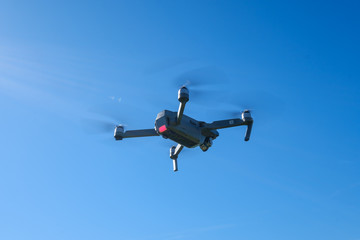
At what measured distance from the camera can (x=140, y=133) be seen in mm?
31641

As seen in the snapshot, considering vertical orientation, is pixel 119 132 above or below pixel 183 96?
above

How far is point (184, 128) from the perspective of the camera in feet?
94.6

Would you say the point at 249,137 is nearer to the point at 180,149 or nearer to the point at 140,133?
the point at 180,149

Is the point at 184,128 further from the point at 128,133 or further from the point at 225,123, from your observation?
the point at 128,133

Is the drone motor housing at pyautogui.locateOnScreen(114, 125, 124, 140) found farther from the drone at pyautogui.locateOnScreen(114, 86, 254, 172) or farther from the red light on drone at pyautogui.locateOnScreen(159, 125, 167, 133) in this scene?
the red light on drone at pyautogui.locateOnScreen(159, 125, 167, 133)

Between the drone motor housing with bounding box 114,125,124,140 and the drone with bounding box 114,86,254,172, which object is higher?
the drone motor housing with bounding box 114,125,124,140

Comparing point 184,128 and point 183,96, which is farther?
point 184,128

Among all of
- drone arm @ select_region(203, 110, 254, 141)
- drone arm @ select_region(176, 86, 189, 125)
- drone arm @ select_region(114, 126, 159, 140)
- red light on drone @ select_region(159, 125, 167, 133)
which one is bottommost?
red light on drone @ select_region(159, 125, 167, 133)

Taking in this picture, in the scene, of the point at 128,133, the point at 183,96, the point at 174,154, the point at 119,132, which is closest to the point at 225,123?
the point at 183,96

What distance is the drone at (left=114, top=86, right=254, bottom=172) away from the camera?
28.2m

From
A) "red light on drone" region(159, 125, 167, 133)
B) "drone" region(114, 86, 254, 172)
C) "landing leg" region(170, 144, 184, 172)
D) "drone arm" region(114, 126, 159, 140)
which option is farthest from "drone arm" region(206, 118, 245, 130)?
"drone arm" region(114, 126, 159, 140)

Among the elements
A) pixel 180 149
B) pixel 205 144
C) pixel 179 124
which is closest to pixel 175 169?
pixel 180 149

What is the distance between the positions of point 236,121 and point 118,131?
9.98 meters

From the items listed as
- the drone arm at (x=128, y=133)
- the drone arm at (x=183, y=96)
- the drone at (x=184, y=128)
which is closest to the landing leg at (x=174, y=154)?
the drone at (x=184, y=128)
